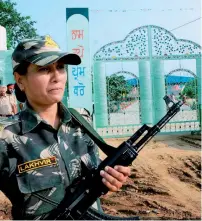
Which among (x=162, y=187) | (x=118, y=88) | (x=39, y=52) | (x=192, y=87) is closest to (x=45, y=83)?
(x=39, y=52)

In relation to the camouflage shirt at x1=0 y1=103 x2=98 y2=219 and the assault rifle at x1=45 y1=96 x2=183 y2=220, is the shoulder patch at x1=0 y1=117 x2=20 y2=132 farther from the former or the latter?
the assault rifle at x1=45 y1=96 x2=183 y2=220

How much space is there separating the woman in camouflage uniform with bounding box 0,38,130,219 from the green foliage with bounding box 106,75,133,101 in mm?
7344

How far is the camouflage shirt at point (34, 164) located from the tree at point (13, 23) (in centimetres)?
2171

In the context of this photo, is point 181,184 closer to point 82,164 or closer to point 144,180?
point 144,180

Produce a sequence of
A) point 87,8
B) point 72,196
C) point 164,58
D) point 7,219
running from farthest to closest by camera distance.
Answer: point 164,58, point 87,8, point 7,219, point 72,196

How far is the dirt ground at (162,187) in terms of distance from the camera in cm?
442

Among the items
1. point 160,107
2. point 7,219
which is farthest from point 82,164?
point 160,107

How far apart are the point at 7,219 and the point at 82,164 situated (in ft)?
10.2

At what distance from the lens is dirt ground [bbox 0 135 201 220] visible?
14.5ft

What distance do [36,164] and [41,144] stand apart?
0.07m

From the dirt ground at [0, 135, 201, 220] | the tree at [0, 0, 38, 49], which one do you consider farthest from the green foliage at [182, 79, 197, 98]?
the tree at [0, 0, 38, 49]

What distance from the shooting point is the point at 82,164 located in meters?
1.27

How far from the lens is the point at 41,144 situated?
1.21 metres

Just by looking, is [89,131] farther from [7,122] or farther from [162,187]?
[162,187]
